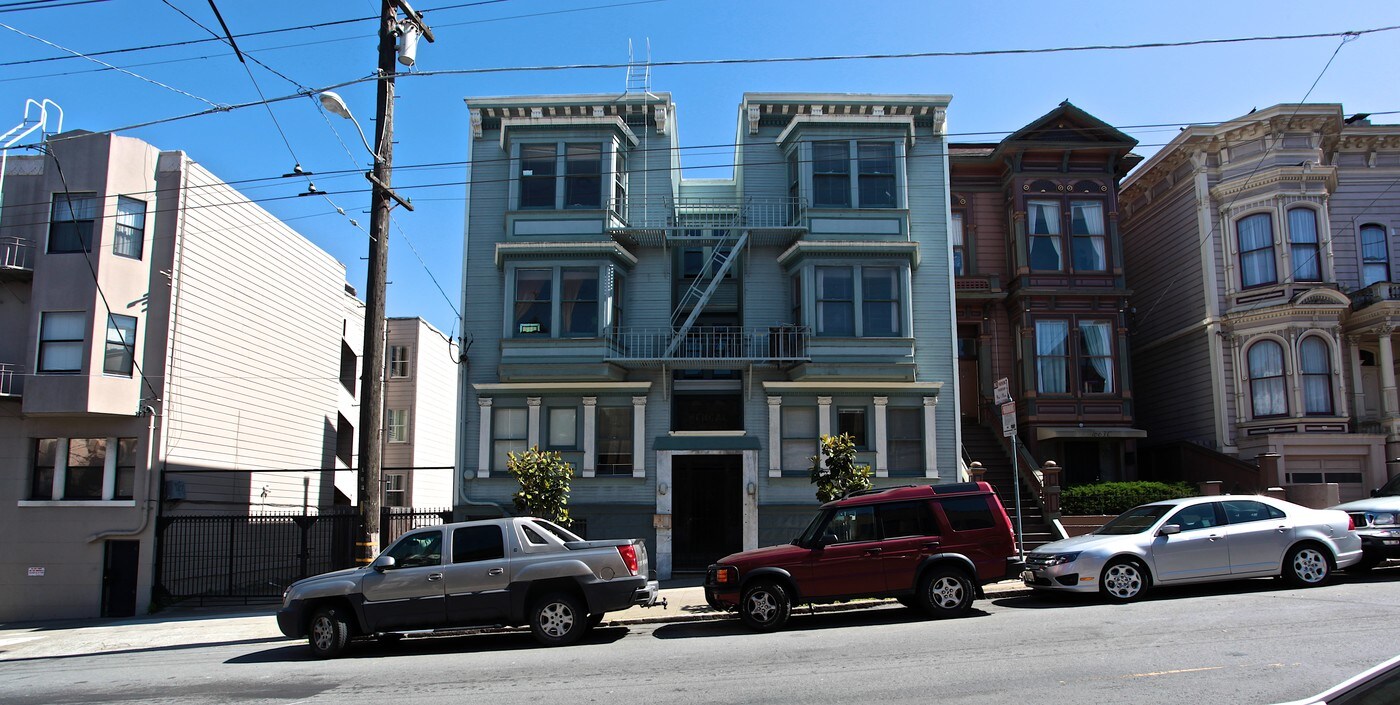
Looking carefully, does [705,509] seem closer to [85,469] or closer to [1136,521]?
[1136,521]

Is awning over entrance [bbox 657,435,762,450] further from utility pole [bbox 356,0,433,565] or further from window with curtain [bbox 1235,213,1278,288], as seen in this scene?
window with curtain [bbox 1235,213,1278,288]

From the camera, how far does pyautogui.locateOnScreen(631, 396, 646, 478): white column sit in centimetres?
1986

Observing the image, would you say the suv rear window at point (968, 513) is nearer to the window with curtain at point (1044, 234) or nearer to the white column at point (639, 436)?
the white column at point (639, 436)

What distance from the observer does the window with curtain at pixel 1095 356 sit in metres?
22.5

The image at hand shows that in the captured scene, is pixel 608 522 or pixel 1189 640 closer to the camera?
pixel 1189 640

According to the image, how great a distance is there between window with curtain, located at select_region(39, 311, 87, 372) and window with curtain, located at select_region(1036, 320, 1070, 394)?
72.1 ft

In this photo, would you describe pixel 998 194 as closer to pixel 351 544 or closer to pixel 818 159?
pixel 818 159

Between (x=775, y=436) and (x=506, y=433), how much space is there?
609 cm

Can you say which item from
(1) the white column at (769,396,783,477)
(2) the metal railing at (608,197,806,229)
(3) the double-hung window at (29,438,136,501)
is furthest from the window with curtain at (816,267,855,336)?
(3) the double-hung window at (29,438,136,501)

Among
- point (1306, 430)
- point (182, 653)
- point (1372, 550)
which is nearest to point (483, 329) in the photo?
point (182, 653)

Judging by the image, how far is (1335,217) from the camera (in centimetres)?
2359

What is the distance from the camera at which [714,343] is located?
2038 centimetres

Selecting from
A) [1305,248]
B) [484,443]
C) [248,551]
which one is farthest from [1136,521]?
[248,551]

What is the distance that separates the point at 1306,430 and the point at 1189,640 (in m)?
14.6
